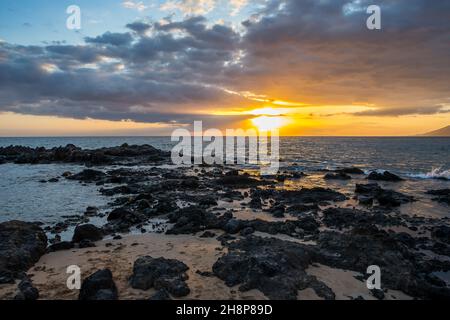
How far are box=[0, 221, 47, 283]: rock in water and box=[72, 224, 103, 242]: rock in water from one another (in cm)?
133

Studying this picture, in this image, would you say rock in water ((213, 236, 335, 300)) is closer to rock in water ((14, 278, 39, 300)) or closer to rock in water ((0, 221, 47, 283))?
rock in water ((14, 278, 39, 300))

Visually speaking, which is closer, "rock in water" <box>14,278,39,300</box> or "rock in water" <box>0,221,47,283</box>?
"rock in water" <box>14,278,39,300</box>

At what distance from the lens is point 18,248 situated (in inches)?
484

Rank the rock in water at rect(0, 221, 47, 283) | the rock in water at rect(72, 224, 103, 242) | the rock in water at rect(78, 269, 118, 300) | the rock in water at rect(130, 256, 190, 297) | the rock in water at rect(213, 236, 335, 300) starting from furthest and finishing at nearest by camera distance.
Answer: the rock in water at rect(72, 224, 103, 242), the rock in water at rect(0, 221, 47, 283), the rock in water at rect(213, 236, 335, 300), the rock in water at rect(130, 256, 190, 297), the rock in water at rect(78, 269, 118, 300)

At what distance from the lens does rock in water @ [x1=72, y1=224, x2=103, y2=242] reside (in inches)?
581

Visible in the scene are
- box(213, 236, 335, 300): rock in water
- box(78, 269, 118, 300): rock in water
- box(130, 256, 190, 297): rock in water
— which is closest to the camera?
box(78, 269, 118, 300): rock in water

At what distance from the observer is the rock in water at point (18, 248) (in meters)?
11.1

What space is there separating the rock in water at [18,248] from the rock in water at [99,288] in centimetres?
314

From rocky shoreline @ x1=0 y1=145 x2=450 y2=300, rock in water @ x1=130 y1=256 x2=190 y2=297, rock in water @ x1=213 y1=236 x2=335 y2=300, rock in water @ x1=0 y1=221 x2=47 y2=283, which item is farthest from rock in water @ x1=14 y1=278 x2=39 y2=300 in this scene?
rock in water @ x1=213 y1=236 x2=335 y2=300

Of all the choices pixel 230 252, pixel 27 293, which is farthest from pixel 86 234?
pixel 230 252

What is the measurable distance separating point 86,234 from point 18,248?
3.04 m

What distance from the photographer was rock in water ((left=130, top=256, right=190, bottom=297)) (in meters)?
9.59

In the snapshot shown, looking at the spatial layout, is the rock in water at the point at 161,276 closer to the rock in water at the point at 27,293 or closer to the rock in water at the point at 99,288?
the rock in water at the point at 99,288

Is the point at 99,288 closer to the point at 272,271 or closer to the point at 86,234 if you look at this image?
the point at 272,271
